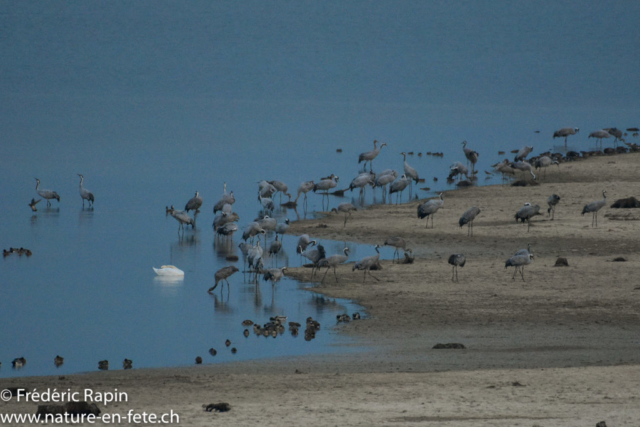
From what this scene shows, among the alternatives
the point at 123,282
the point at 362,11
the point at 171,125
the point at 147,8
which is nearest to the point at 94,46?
the point at 147,8

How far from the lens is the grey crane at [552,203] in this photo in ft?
73.6

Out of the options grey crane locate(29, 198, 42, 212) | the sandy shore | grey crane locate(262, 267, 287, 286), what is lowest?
the sandy shore

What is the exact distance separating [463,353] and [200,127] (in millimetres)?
42467

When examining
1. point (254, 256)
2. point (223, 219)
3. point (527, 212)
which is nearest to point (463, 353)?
point (254, 256)

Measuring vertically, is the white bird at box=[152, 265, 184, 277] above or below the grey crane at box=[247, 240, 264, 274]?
below

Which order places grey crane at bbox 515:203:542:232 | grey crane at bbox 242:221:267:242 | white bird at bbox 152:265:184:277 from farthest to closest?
grey crane at bbox 515:203:542:232, grey crane at bbox 242:221:267:242, white bird at bbox 152:265:184:277

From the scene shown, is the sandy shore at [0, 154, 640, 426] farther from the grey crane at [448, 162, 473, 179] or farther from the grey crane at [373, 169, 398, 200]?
the grey crane at [448, 162, 473, 179]

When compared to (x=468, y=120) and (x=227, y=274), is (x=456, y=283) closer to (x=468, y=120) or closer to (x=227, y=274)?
(x=227, y=274)

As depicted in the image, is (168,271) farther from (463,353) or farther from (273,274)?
(463,353)

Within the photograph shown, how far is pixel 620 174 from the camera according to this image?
100 feet

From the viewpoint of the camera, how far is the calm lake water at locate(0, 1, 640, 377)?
51.7ft

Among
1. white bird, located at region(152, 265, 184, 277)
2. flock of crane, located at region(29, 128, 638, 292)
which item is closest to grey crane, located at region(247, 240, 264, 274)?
flock of crane, located at region(29, 128, 638, 292)

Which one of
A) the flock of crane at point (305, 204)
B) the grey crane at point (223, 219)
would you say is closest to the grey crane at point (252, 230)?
the flock of crane at point (305, 204)

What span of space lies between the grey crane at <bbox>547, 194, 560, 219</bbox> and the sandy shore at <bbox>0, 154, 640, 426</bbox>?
0.39m
